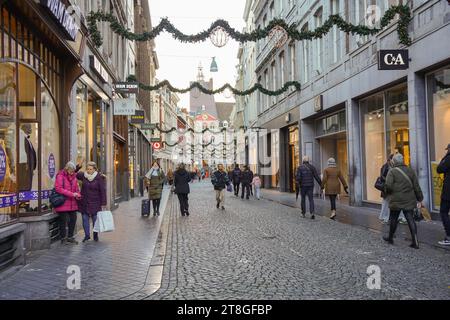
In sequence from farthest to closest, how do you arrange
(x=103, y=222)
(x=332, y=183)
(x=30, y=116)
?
(x=332, y=183)
(x=103, y=222)
(x=30, y=116)

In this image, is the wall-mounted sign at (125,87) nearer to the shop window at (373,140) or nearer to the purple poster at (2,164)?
the shop window at (373,140)

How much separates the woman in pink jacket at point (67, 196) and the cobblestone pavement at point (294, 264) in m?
1.98

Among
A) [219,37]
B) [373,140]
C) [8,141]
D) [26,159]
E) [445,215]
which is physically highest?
[219,37]

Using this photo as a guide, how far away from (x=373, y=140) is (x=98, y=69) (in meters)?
9.23

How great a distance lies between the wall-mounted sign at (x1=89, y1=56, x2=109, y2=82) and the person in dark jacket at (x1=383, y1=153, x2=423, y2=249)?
8661 mm

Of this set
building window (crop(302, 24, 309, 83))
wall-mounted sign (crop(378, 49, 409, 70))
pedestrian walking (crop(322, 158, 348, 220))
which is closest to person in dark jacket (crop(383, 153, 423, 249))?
wall-mounted sign (crop(378, 49, 409, 70))

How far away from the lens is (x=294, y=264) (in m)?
7.61

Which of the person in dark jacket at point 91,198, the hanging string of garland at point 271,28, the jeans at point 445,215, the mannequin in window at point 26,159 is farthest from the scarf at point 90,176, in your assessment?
the jeans at point 445,215

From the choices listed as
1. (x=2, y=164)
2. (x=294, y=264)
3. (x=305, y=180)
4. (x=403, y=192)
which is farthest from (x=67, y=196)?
(x=305, y=180)

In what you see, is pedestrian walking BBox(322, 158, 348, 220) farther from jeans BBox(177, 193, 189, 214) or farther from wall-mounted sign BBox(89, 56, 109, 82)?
wall-mounted sign BBox(89, 56, 109, 82)

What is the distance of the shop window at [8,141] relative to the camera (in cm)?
799

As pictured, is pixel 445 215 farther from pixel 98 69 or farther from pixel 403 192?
pixel 98 69

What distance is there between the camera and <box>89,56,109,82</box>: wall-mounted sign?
45.8ft

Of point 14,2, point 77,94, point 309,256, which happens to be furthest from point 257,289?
point 77,94
